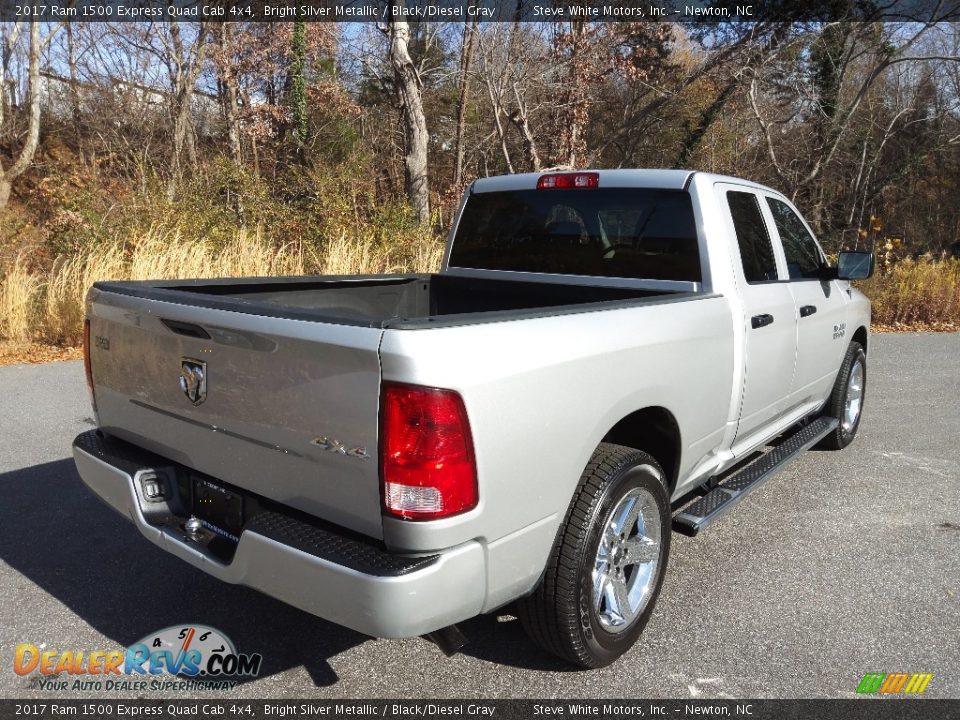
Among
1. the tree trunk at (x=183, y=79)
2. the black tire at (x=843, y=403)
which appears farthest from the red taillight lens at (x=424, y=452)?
the tree trunk at (x=183, y=79)

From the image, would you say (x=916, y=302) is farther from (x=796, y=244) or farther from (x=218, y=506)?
(x=218, y=506)

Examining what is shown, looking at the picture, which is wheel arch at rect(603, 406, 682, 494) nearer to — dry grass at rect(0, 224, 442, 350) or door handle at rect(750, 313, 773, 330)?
door handle at rect(750, 313, 773, 330)

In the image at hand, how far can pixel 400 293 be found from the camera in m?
4.44

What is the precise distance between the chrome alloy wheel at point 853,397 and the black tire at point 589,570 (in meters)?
3.31

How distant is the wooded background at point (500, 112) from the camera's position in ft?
54.5

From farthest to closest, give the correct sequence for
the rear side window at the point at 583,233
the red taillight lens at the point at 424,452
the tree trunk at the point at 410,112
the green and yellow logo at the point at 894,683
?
the tree trunk at the point at 410,112, the rear side window at the point at 583,233, the green and yellow logo at the point at 894,683, the red taillight lens at the point at 424,452

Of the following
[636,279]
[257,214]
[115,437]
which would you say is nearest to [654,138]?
[257,214]

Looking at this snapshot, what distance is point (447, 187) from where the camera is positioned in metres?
20.9

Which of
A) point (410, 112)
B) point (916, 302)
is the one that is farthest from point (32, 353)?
point (916, 302)

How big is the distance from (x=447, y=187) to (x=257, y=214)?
31.8ft

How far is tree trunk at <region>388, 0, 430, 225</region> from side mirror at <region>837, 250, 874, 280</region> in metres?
11.3

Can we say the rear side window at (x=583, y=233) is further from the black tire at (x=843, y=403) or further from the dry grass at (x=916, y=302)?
the dry grass at (x=916, y=302)

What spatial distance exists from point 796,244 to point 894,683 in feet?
8.76

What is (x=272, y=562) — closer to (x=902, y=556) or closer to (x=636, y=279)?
(x=636, y=279)
